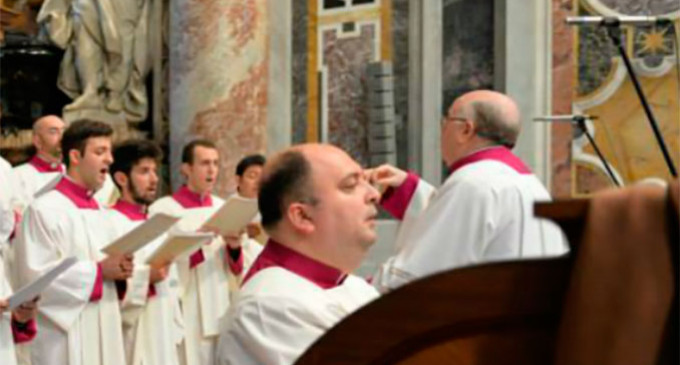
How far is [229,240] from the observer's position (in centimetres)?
813

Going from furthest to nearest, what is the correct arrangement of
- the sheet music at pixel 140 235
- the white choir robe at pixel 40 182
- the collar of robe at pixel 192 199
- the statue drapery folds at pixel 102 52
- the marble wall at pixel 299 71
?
the statue drapery folds at pixel 102 52
the marble wall at pixel 299 71
the white choir robe at pixel 40 182
the collar of robe at pixel 192 199
the sheet music at pixel 140 235

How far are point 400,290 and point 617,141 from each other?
8.20 m

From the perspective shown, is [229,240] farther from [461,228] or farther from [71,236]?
[461,228]

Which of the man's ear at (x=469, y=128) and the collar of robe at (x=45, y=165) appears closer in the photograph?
the man's ear at (x=469, y=128)

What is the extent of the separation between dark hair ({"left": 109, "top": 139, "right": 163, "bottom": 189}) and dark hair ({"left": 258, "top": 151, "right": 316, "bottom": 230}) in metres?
4.22

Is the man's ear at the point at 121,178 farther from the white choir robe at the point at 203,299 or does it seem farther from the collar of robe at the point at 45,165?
the collar of robe at the point at 45,165

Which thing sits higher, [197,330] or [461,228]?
[461,228]

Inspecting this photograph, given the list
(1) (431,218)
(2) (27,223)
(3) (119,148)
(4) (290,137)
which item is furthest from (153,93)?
(1) (431,218)

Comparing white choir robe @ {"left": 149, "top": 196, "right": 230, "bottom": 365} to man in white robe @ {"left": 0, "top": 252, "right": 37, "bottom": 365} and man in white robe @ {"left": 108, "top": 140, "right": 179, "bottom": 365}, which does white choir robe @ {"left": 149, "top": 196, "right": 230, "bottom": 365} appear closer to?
man in white robe @ {"left": 108, "top": 140, "right": 179, "bottom": 365}

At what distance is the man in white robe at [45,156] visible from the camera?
9422mm

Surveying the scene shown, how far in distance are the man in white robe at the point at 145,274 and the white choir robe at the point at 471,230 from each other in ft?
8.65

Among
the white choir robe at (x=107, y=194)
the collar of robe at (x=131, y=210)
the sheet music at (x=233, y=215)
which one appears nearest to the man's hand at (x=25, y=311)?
the collar of robe at (x=131, y=210)

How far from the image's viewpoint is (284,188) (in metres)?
3.01

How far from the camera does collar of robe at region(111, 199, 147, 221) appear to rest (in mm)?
7289
